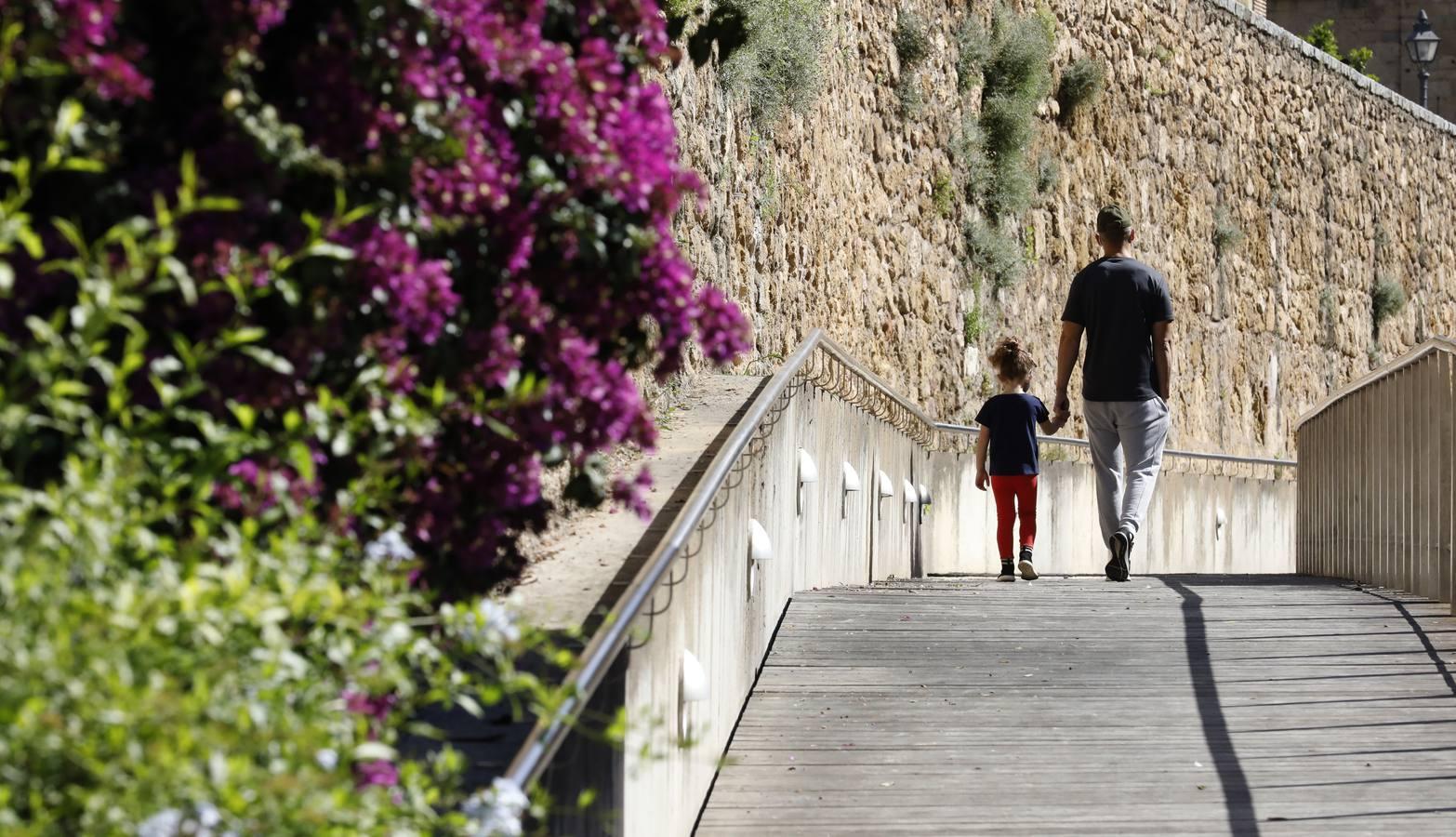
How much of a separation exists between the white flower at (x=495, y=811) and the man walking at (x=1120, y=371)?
6.47m

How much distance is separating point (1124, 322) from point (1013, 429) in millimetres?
1381

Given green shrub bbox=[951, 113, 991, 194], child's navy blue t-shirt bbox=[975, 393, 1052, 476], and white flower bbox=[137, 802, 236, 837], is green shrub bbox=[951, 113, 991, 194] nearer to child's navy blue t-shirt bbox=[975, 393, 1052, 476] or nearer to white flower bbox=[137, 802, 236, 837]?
child's navy blue t-shirt bbox=[975, 393, 1052, 476]

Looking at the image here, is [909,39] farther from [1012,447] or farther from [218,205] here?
[218,205]

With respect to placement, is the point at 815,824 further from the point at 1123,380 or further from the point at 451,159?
the point at 1123,380

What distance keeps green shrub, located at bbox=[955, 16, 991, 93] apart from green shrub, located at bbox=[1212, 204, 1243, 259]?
799cm

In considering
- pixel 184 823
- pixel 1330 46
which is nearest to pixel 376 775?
pixel 184 823

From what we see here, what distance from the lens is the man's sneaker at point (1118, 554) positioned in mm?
8906

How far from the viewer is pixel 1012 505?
10047 mm

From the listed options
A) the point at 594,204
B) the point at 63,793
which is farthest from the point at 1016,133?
the point at 63,793

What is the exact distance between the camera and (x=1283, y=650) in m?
7.06

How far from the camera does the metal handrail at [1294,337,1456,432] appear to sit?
7.77 meters

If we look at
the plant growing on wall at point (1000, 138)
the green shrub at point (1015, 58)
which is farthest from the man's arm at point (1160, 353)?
the green shrub at point (1015, 58)

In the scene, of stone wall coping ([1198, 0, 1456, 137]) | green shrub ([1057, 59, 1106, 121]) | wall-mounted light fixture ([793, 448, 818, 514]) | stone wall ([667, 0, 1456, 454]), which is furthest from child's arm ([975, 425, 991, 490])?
stone wall coping ([1198, 0, 1456, 137])

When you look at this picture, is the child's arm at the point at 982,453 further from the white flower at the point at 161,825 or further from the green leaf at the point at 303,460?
the white flower at the point at 161,825
